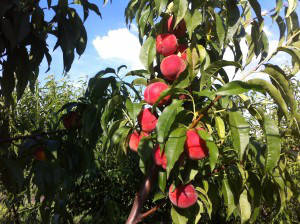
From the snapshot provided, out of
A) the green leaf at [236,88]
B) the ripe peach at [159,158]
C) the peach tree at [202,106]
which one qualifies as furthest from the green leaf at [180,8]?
the ripe peach at [159,158]

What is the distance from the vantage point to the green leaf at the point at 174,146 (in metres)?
0.61

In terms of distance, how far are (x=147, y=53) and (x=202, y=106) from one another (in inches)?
8.3

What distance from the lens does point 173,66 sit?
2.58 feet

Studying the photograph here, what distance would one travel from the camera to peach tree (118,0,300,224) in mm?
623

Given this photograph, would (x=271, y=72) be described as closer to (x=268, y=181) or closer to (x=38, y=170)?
(x=268, y=181)

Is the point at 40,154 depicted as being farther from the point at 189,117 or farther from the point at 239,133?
the point at 239,133

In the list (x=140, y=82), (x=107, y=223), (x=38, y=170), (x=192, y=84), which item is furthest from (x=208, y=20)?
(x=107, y=223)

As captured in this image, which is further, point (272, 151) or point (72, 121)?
point (72, 121)

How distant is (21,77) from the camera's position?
0.98m

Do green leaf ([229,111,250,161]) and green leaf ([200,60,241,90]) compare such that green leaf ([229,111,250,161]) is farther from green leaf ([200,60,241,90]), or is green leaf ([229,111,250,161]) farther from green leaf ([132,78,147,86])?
green leaf ([132,78,147,86])

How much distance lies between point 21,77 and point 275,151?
0.79 metres

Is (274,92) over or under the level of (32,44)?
under

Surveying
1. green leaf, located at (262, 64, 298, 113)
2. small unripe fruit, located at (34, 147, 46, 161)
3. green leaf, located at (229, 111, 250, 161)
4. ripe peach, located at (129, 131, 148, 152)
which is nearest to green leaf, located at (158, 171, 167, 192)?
ripe peach, located at (129, 131, 148, 152)

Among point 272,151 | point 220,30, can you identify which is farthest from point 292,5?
point 272,151
